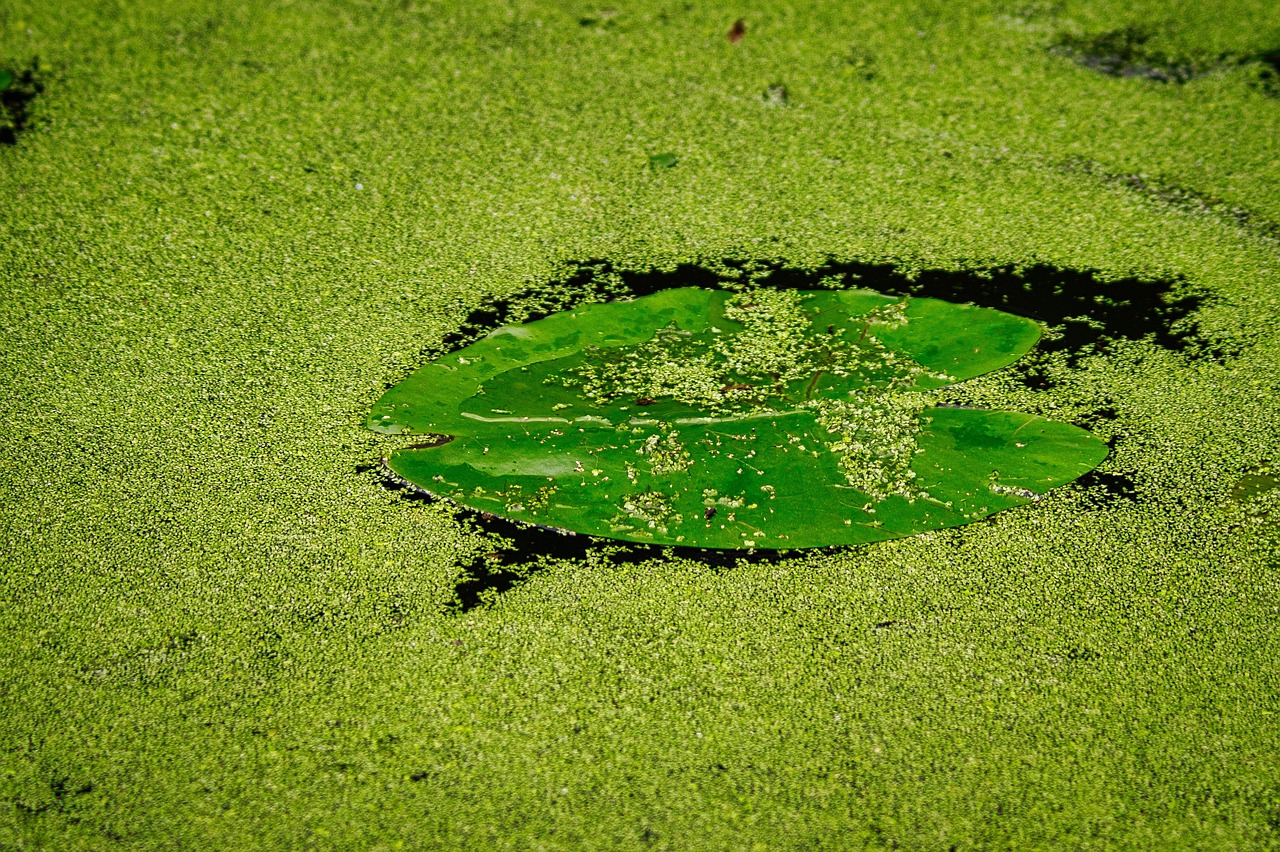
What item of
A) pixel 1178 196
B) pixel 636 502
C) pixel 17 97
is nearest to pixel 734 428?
pixel 636 502

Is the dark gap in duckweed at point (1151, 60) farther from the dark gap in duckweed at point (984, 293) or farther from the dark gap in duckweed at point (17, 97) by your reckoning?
the dark gap in duckweed at point (17, 97)

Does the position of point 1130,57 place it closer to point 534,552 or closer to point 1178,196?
point 1178,196

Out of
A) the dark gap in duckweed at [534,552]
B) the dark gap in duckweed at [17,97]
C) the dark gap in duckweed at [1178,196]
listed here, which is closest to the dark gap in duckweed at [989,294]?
the dark gap in duckweed at [1178,196]

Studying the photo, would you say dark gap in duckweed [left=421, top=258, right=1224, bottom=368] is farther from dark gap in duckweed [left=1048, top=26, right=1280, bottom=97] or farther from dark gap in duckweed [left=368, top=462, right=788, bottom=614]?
dark gap in duckweed [left=1048, top=26, right=1280, bottom=97]

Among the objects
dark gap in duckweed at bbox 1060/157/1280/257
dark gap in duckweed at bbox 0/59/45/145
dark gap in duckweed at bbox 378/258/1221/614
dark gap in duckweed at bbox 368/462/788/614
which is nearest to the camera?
dark gap in duckweed at bbox 368/462/788/614

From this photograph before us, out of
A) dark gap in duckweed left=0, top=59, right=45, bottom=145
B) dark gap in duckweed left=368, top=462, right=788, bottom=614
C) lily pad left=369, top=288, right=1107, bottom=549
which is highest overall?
dark gap in duckweed left=0, top=59, right=45, bottom=145

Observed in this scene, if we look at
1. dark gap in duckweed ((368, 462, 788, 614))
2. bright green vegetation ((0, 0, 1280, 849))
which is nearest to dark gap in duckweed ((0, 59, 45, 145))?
bright green vegetation ((0, 0, 1280, 849))
